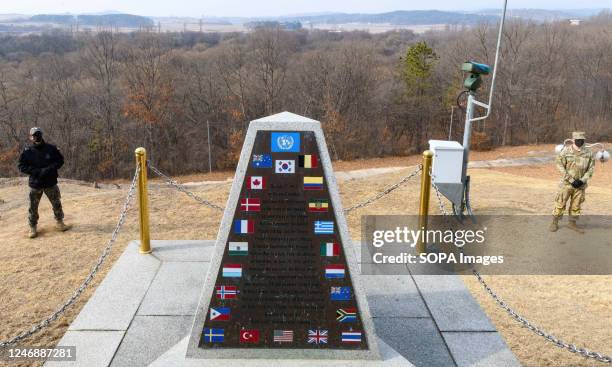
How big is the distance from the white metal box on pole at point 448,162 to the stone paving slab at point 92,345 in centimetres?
529

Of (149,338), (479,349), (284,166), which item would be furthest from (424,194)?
(149,338)

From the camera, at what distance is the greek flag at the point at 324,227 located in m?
4.53

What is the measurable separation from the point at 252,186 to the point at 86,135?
1596 inches

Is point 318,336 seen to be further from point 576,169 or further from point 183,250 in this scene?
point 576,169

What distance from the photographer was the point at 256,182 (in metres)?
4.50

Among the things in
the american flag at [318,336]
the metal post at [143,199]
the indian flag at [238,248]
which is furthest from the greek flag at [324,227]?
the metal post at [143,199]

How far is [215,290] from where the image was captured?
4.61 m

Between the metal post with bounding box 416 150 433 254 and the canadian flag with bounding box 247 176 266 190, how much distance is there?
8.64 feet

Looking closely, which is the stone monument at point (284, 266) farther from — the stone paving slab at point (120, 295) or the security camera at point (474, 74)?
the security camera at point (474, 74)

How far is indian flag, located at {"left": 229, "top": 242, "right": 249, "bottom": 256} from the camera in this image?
15.0ft

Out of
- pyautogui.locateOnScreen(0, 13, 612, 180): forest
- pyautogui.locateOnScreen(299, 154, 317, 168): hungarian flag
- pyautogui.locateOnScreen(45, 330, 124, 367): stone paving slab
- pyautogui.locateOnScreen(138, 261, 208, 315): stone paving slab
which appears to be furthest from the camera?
pyautogui.locateOnScreen(0, 13, 612, 180): forest

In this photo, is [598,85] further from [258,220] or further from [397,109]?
[258,220]

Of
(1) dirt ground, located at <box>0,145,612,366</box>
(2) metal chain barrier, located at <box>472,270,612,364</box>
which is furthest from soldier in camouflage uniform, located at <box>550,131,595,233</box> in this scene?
(2) metal chain barrier, located at <box>472,270,612,364</box>

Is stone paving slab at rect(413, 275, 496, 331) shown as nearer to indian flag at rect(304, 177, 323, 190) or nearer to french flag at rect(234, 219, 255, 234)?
indian flag at rect(304, 177, 323, 190)
